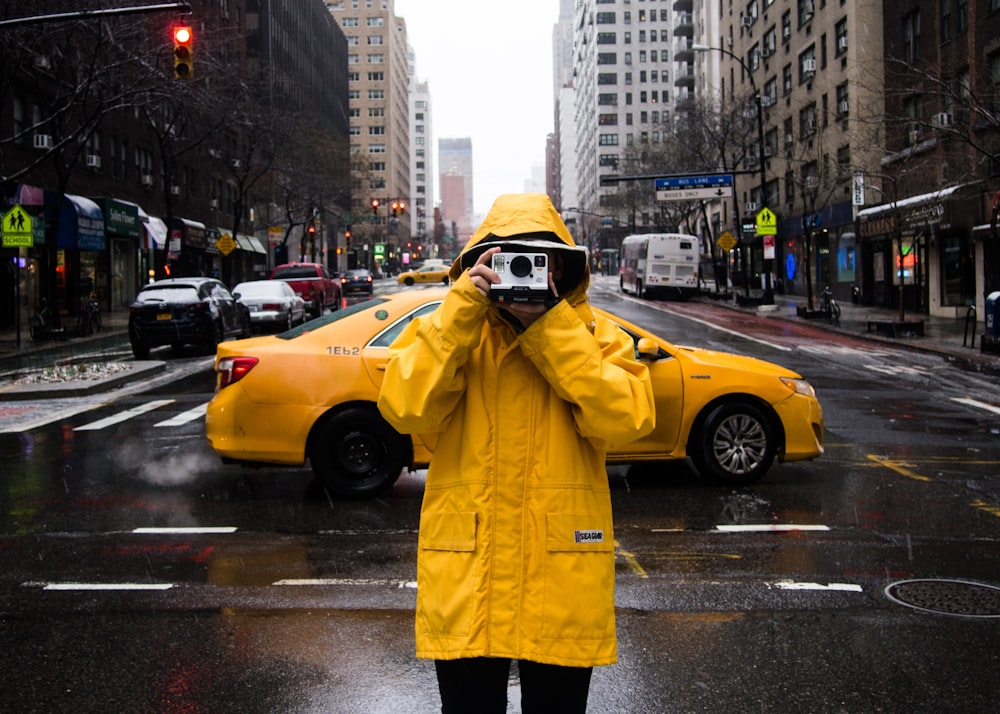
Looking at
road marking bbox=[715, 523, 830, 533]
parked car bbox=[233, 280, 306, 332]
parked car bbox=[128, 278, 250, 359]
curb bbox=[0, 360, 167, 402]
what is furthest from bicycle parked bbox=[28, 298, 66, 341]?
road marking bbox=[715, 523, 830, 533]

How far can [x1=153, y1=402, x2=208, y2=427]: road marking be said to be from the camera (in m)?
12.0

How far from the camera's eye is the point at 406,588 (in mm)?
5469

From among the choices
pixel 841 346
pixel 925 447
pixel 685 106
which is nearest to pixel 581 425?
pixel 925 447

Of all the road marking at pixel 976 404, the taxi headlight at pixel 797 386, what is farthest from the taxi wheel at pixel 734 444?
the road marking at pixel 976 404

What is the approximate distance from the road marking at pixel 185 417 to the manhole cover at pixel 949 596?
28.3ft

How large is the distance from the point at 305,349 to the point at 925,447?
655 cm

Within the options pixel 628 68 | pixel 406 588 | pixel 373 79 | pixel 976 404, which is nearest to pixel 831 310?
pixel 976 404

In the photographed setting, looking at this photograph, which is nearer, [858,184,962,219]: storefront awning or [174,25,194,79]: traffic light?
[174,25,194,79]: traffic light

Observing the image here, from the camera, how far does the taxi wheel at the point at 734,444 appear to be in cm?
796

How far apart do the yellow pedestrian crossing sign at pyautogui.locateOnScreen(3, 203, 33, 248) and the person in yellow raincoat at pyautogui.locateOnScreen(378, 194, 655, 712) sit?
74.4 feet

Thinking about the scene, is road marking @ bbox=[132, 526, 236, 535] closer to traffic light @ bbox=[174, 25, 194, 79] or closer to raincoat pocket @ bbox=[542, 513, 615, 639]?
raincoat pocket @ bbox=[542, 513, 615, 639]

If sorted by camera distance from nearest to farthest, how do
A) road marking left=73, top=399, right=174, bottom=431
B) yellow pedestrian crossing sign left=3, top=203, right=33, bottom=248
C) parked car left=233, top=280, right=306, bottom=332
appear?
road marking left=73, top=399, right=174, bottom=431
yellow pedestrian crossing sign left=3, top=203, right=33, bottom=248
parked car left=233, top=280, right=306, bottom=332

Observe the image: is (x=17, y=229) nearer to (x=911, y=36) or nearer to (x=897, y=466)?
(x=897, y=466)

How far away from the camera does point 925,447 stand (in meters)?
9.91
